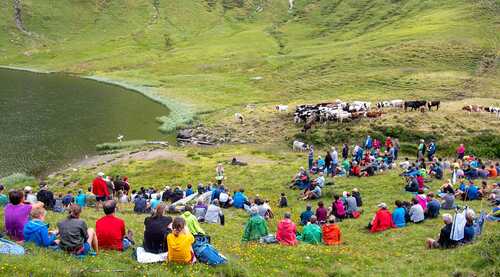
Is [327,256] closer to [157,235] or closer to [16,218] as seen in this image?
[157,235]

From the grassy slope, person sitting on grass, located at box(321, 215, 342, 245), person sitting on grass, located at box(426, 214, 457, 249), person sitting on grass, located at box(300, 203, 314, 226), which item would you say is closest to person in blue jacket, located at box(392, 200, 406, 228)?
the grassy slope

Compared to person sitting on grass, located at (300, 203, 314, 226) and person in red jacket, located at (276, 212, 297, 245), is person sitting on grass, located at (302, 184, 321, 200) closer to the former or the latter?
person sitting on grass, located at (300, 203, 314, 226)

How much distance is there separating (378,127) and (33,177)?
132ft

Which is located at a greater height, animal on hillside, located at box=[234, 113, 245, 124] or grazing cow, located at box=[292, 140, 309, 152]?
animal on hillside, located at box=[234, 113, 245, 124]

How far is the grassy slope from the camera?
65.6 ft

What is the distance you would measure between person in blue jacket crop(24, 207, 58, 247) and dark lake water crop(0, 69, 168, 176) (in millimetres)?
38061

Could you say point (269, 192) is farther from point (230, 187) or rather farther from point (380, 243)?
point (380, 243)

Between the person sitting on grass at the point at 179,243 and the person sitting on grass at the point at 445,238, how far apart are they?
478 inches

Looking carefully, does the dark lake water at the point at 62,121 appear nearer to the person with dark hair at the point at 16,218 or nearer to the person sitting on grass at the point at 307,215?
the person sitting on grass at the point at 307,215

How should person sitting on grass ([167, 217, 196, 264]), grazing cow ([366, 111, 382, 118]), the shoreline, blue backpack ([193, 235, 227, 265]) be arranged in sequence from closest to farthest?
person sitting on grass ([167, 217, 196, 264]) → blue backpack ([193, 235, 227, 265]) → grazing cow ([366, 111, 382, 118]) → the shoreline

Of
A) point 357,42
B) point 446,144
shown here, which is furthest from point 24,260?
point 357,42

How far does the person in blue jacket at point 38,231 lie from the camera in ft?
57.9

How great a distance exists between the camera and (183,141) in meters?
68.9

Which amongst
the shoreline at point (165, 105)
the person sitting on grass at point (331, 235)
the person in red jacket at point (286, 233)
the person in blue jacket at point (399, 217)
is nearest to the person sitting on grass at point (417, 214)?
the person in blue jacket at point (399, 217)
